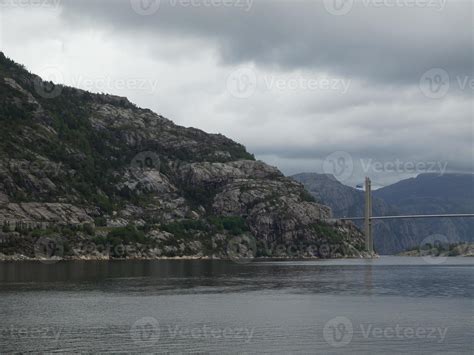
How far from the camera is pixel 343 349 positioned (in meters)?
58.4

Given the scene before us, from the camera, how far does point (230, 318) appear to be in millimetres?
78125

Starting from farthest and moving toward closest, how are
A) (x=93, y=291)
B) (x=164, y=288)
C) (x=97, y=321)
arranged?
1. (x=164, y=288)
2. (x=93, y=291)
3. (x=97, y=321)

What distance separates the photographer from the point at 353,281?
144125 millimetres

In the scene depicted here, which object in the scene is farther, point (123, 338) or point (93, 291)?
point (93, 291)

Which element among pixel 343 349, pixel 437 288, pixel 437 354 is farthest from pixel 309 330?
pixel 437 288

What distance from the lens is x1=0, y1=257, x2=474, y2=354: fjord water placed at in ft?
197

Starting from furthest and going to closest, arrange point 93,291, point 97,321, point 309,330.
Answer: point 93,291 < point 97,321 < point 309,330

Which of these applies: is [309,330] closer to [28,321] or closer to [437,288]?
[28,321]

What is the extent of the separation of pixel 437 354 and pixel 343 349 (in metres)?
8.14

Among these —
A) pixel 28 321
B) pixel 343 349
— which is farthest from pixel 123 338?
pixel 343 349

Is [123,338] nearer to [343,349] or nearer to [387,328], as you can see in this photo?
[343,349]

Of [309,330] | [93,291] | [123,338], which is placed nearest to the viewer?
[123,338]

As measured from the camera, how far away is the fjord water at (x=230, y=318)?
60.0m

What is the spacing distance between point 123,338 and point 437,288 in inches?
3188
